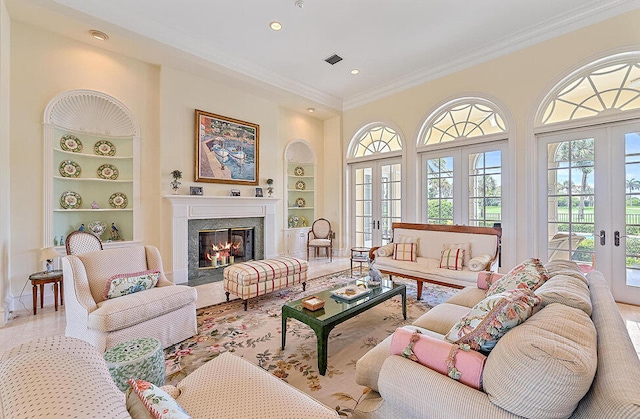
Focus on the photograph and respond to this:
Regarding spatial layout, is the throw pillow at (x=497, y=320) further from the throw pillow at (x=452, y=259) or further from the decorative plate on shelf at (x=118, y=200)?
the decorative plate on shelf at (x=118, y=200)

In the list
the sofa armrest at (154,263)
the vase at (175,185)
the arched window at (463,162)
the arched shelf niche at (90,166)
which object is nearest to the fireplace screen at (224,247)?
the vase at (175,185)

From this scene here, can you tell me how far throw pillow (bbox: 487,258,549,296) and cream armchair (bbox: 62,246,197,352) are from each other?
8.81ft

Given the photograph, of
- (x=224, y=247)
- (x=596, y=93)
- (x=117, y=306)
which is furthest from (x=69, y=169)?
(x=596, y=93)

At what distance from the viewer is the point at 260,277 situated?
11.5ft

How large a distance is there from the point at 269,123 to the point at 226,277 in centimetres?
371

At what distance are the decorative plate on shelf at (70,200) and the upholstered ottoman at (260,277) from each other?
2588 mm

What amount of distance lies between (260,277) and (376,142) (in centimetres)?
432

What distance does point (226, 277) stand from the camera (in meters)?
3.66

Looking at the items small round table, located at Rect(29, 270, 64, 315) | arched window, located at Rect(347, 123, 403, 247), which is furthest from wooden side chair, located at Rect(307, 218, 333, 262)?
small round table, located at Rect(29, 270, 64, 315)

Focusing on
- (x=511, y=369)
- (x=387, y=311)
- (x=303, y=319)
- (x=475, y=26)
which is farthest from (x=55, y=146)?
(x=475, y=26)

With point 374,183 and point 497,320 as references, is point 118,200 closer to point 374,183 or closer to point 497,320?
point 374,183

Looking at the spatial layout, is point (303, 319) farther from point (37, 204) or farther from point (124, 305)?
point (37, 204)

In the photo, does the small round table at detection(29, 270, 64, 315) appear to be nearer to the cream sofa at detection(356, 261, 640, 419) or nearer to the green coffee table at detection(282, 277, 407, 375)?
the green coffee table at detection(282, 277, 407, 375)

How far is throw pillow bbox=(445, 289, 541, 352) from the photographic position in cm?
127
